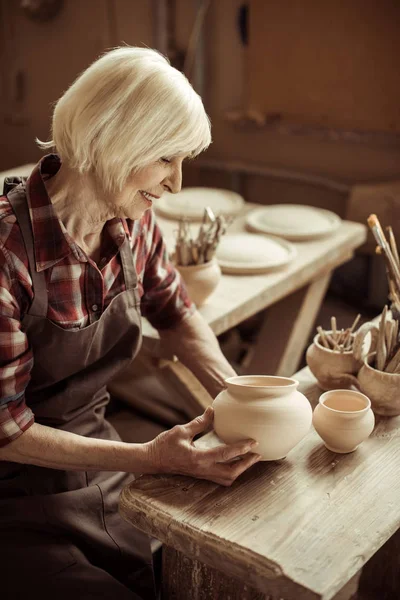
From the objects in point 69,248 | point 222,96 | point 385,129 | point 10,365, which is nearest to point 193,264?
point 69,248

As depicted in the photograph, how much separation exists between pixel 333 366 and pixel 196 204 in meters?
1.72

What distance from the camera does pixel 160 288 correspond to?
6.49 feet

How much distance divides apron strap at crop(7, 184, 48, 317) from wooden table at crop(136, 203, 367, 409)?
639 mm

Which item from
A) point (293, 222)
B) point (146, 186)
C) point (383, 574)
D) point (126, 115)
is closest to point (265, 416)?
point (146, 186)

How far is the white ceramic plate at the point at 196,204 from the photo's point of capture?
3.17 m


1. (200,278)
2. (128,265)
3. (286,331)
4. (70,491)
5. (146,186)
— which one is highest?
(146,186)

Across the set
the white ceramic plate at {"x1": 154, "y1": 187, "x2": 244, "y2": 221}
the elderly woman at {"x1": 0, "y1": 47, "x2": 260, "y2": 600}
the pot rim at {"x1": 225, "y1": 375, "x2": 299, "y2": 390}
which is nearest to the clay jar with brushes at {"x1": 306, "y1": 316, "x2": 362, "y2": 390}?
the pot rim at {"x1": 225, "y1": 375, "x2": 299, "y2": 390}

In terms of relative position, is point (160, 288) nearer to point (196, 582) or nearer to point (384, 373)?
point (384, 373)

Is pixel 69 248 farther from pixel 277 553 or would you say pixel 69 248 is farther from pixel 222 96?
pixel 222 96

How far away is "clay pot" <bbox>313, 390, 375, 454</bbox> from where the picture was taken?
1.49 metres

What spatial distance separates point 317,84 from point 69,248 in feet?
10.4

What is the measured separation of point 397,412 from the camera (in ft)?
5.55

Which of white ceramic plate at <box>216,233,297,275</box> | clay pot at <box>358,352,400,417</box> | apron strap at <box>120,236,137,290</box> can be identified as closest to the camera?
clay pot at <box>358,352,400,417</box>

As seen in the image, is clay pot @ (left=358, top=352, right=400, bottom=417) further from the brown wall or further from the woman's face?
the brown wall
